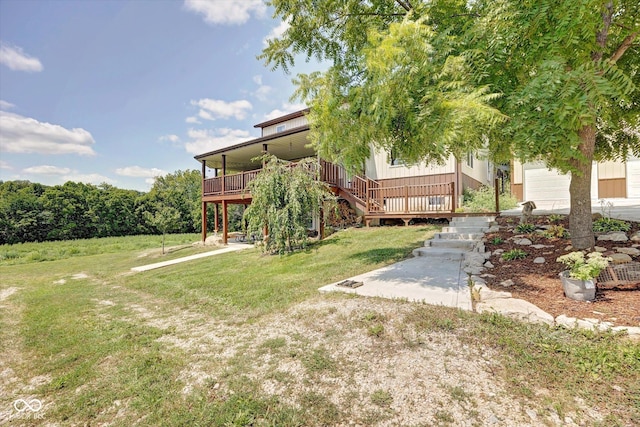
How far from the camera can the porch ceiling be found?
13.1 m

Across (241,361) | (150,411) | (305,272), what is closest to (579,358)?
(241,361)

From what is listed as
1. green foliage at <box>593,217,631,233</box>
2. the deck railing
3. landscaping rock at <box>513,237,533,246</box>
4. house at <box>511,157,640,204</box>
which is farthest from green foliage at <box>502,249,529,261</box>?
house at <box>511,157,640,204</box>

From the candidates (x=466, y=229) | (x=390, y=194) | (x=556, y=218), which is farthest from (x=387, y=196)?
(x=556, y=218)

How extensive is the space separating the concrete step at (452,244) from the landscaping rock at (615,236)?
2.31 metres

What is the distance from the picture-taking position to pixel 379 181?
530 inches

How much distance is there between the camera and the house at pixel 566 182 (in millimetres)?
12133

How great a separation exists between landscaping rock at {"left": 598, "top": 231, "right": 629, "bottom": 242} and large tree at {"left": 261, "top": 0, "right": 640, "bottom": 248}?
1.03m

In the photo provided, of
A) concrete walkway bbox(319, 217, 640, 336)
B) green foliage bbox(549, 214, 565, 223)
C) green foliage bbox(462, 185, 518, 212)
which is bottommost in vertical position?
concrete walkway bbox(319, 217, 640, 336)

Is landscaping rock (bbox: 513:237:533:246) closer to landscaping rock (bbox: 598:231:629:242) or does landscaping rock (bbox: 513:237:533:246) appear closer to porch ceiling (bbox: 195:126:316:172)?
landscaping rock (bbox: 598:231:629:242)

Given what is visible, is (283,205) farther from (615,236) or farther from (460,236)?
(615,236)

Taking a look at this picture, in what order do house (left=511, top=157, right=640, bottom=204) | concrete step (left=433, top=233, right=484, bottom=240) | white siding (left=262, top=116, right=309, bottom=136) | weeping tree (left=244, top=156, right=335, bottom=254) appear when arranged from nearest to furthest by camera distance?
concrete step (left=433, top=233, right=484, bottom=240) < weeping tree (left=244, top=156, right=335, bottom=254) < house (left=511, top=157, right=640, bottom=204) < white siding (left=262, top=116, right=309, bottom=136)

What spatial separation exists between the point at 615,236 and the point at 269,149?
14.4m

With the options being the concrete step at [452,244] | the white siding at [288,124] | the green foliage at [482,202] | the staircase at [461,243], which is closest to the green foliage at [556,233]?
the staircase at [461,243]

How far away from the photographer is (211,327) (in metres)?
4.21
